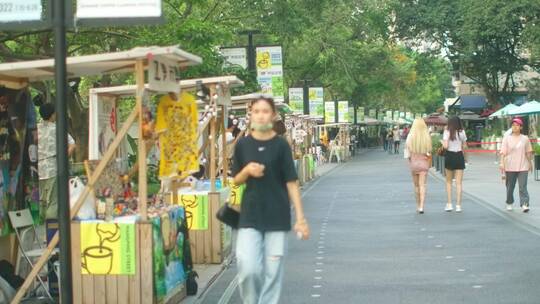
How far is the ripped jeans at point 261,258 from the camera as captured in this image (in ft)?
22.3

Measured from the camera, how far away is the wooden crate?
7984mm

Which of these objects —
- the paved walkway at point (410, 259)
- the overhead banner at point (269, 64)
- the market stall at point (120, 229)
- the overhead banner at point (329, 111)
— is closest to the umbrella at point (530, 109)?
the overhead banner at point (329, 111)

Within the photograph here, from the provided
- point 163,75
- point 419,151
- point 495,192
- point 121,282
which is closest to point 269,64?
point 495,192

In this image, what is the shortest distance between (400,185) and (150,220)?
831 inches

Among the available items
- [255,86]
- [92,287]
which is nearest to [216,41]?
[255,86]

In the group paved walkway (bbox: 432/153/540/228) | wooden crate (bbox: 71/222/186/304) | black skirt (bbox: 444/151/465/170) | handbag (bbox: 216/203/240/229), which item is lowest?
paved walkway (bbox: 432/153/540/228)

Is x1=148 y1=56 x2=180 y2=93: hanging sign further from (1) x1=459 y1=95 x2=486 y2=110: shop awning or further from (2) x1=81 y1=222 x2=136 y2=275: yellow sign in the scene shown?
(1) x1=459 y1=95 x2=486 y2=110: shop awning

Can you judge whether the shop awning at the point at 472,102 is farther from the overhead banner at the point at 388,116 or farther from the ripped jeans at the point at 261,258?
the ripped jeans at the point at 261,258

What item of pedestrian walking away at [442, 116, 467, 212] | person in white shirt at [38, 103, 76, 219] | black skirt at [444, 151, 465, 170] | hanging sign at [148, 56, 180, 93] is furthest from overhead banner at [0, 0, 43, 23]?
black skirt at [444, 151, 465, 170]

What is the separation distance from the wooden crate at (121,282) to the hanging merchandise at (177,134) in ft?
3.71

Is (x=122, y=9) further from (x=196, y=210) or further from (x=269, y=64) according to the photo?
(x=269, y=64)

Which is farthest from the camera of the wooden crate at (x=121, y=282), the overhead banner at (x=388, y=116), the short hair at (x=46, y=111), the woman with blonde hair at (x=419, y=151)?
the overhead banner at (x=388, y=116)

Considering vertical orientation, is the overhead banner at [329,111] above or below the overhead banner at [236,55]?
below

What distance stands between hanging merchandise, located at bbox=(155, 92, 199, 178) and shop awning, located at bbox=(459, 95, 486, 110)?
70.2m
